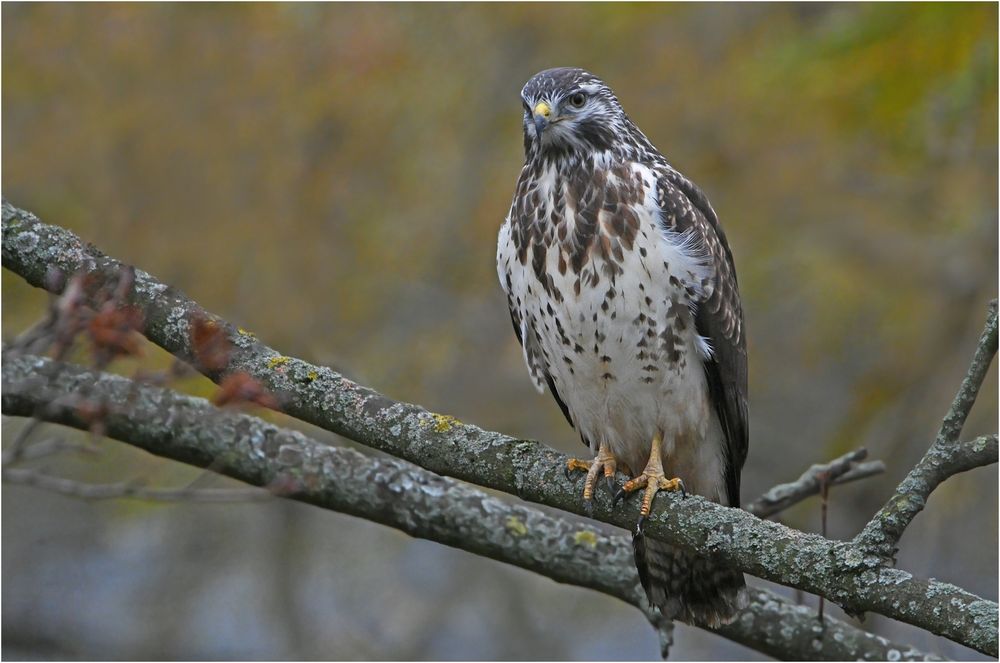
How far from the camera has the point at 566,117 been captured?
4641 millimetres

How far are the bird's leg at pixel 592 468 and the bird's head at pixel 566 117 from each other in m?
1.18

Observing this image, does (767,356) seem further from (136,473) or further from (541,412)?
(136,473)

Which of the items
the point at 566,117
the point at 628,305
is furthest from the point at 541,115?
the point at 628,305

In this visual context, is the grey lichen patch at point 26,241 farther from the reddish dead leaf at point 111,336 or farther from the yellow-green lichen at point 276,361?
the reddish dead leaf at point 111,336

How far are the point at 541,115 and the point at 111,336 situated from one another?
8.02 ft

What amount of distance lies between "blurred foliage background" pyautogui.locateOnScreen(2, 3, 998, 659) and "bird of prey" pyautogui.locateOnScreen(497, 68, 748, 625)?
2677 mm

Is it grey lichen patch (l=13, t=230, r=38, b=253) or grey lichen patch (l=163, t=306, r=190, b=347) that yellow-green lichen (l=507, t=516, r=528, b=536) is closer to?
grey lichen patch (l=163, t=306, r=190, b=347)

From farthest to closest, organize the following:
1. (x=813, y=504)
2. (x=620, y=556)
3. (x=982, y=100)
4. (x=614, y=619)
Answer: (x=614, y=619), (x=813, y=504), (x=982, y=100), (x=620, y=556)

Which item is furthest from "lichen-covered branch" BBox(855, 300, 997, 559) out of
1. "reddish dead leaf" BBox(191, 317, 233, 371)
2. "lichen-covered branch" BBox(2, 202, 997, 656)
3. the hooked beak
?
the hooked beak

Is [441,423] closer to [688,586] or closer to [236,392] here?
[236,392]

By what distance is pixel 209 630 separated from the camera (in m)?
9.05

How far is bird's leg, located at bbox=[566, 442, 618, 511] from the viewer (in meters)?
3.98

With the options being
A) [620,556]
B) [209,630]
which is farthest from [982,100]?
[209,630]

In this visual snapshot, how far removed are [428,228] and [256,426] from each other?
16.0 feet
